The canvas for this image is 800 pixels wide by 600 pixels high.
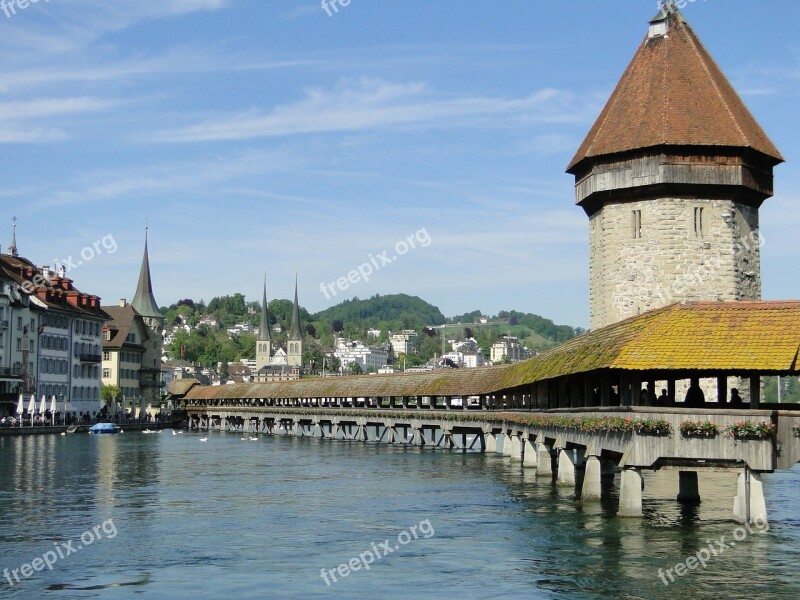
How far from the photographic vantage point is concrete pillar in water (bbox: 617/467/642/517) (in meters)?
24.2

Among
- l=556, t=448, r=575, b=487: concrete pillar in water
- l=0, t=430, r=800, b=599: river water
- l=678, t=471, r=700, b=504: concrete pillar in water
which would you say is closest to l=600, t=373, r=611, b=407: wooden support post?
l=0, t=430, r=800, b=599: river water

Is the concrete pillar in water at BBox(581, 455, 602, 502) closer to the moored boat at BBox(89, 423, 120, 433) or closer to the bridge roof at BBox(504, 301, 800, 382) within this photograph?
the bridge roof at BBox(504, 301, 800, 382)

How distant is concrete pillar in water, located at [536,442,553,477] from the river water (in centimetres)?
154

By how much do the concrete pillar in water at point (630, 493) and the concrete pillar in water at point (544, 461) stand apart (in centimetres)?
1467

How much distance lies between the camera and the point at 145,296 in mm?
141750

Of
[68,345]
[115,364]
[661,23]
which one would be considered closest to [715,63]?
[661,23]

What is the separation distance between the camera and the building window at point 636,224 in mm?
46250

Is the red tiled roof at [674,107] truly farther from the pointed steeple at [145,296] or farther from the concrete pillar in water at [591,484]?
the pointed steeple at [145,296]

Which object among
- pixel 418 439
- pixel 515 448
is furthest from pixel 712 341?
pixel 418 439

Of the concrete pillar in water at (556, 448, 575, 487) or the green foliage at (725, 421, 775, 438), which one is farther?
the concrete pillar in water at (556, 448, 575, 487)

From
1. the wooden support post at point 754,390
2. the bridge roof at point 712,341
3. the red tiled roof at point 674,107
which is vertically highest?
the red tiled roof at point 674,107

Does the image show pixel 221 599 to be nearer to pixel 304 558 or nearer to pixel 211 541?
pixel 304 558

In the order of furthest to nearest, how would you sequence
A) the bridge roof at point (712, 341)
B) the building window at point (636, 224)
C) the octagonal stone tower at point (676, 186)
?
1. the building window at point (636, 224)
2. the octagonal stone tower at point (676, 186)
3. the bridge roof at point (712, 341)

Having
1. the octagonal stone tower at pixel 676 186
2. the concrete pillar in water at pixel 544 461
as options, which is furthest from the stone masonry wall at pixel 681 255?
the concrete pillar in water at pixel 544 461
